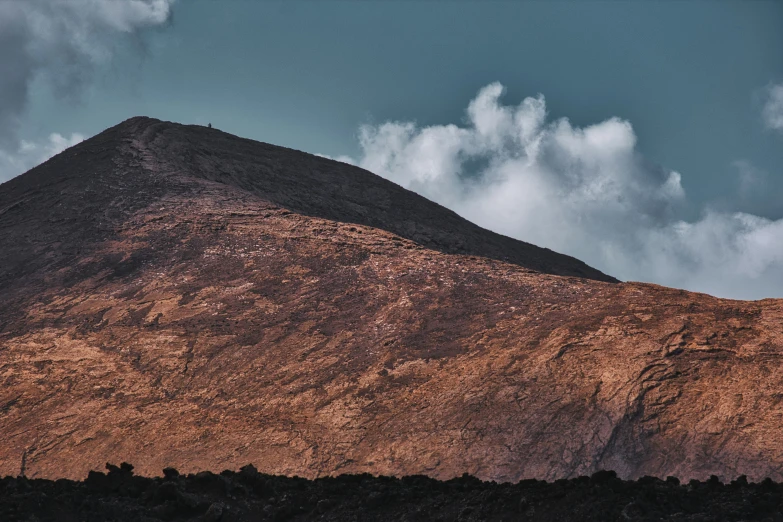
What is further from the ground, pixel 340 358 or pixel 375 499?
pixel 340 358

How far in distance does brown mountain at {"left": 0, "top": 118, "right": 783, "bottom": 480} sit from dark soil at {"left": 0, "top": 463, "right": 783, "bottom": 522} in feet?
26.1

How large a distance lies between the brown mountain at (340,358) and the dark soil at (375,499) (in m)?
7.94

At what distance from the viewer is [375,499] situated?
510 inches

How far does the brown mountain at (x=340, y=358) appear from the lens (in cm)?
2212

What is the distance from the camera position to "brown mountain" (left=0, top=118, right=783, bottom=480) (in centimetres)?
2212

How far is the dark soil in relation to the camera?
36.3 feet

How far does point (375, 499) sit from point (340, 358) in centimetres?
1461

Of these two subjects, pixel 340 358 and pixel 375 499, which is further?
pixel 340 358

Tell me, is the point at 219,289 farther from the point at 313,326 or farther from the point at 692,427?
the point at 692,427

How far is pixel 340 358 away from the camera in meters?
27.5

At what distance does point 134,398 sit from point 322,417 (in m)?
6.17

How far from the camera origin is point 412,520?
40.3ft

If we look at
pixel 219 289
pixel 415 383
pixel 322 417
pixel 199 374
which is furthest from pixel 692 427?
pixel 219 289

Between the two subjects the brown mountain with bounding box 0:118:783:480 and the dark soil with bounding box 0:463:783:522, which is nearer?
the dark soil with bounding box 0:463:783:522
